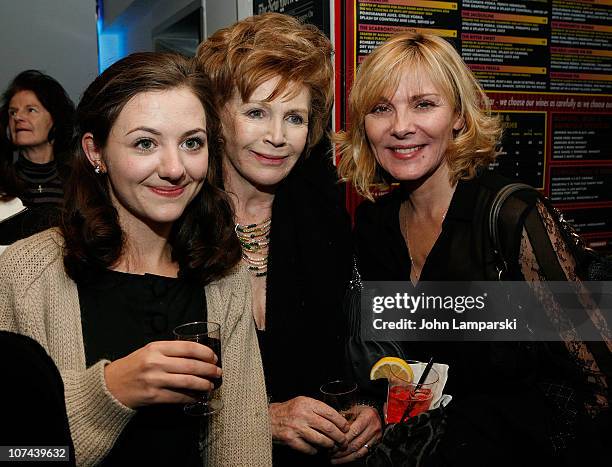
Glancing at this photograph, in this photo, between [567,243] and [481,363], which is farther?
[481,363]

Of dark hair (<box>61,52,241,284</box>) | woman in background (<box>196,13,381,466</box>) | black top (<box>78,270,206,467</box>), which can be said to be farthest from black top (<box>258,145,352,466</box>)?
black top (<box>78,270,206,467</box>)

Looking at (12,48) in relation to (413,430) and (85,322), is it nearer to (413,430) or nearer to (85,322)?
(85,322)

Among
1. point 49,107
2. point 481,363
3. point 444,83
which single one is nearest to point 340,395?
point 481,363

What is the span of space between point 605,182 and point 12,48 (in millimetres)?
5193

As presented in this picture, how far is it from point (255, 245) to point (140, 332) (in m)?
0.71

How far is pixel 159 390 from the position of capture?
122 cm

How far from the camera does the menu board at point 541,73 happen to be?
248cm

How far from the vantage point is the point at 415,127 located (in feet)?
6.39

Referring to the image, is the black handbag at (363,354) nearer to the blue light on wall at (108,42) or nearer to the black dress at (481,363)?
the black dress at (481,363)

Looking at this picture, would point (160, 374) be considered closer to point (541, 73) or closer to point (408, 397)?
point (408, 397)

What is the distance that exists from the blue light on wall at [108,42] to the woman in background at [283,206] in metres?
4.86

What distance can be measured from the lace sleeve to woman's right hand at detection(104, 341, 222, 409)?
92 cm

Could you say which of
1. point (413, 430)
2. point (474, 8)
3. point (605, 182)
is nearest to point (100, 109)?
point (413, 430)

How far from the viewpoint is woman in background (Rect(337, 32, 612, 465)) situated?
154 cm
